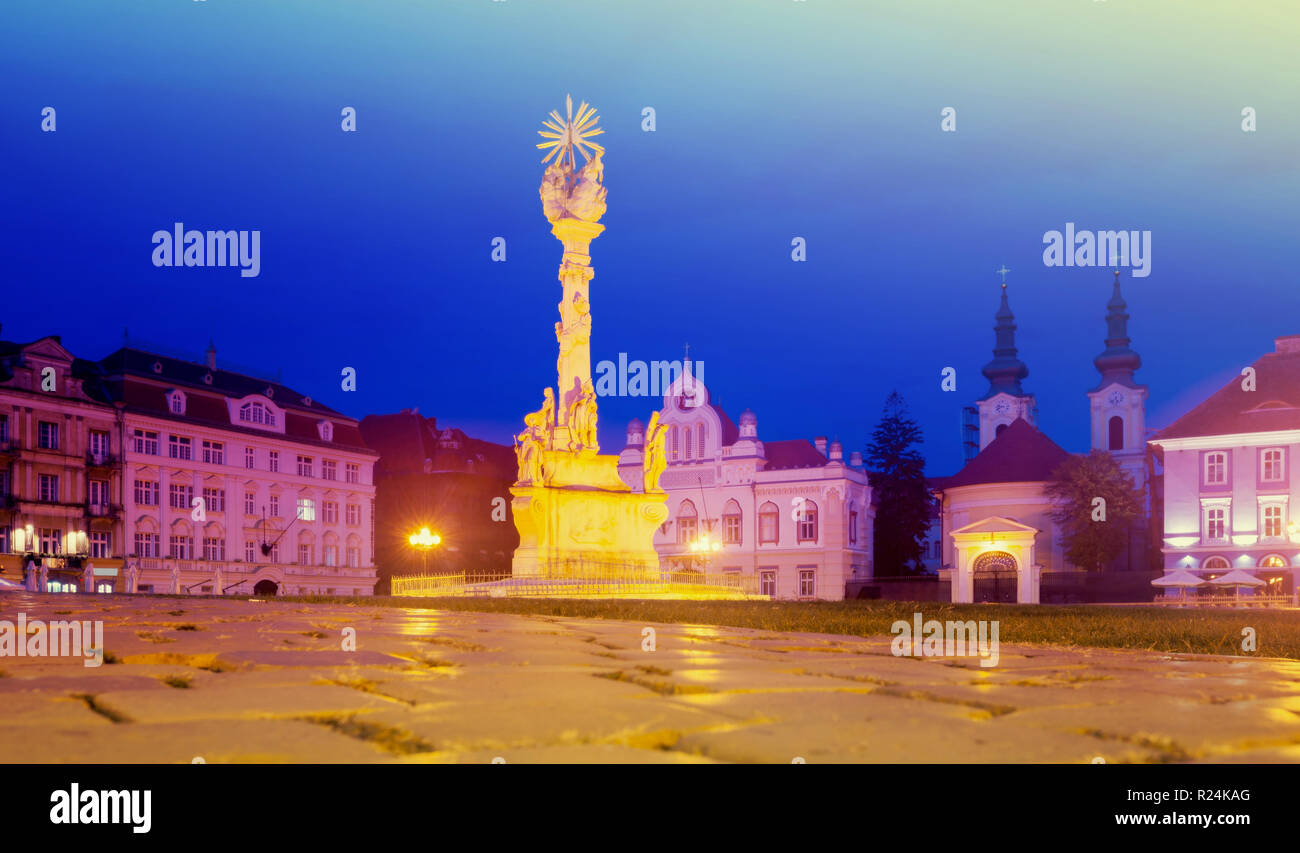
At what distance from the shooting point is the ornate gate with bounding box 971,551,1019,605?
55062 mm

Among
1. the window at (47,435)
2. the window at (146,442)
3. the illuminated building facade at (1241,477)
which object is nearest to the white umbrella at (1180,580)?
the illuminated building facade at (1241,477)

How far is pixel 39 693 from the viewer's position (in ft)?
13.6

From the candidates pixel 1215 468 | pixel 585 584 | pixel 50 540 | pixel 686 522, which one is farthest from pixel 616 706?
pixel 686 522

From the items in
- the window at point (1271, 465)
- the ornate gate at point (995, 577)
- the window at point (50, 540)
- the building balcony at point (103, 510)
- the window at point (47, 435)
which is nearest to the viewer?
the window at point (1271, 465)

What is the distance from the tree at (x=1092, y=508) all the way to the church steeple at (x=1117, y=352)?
18225 millimetres

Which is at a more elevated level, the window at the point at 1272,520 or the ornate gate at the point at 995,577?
the window at the point at 1272,520

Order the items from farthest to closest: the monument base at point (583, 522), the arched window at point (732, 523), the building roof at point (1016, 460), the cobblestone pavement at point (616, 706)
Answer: the arched window at point (732, 523) → the building roof at point (1016, 460) → the monument base at point (583, 522) → the cobblestone pavement at point (616, 706)

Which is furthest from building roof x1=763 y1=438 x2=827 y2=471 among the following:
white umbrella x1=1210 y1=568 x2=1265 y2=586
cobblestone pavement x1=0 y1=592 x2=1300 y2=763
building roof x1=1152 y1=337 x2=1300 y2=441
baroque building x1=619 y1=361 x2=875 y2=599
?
cobblestone pavement x1=0 y1=592 x2=1300 y2=763

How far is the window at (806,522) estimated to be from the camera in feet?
219

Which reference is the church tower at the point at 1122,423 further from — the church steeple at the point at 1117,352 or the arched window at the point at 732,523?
the arched window at the point at 732,523

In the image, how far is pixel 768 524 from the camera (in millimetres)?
67750
